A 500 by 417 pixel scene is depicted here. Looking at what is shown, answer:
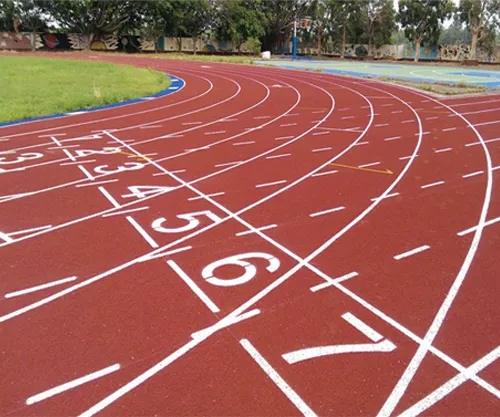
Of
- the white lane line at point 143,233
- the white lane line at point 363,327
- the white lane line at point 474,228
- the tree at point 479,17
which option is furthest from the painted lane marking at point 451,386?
the tree at point 479,17

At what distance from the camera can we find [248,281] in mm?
4336

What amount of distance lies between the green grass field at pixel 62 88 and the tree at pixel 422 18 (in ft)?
126

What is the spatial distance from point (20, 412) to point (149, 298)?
1.46m

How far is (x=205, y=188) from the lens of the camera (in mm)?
7133

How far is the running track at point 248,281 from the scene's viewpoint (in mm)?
2992

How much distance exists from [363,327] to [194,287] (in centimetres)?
169

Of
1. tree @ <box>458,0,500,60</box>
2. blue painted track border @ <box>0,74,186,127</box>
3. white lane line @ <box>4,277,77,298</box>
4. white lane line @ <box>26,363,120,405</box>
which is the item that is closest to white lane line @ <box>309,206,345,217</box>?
white lane line @ <box>4,277,77,298</box>

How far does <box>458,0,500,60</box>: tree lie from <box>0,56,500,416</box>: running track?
44207 mm

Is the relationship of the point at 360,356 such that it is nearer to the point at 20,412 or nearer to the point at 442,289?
the point at 442,289

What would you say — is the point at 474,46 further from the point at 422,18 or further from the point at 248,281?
the point at 248,281

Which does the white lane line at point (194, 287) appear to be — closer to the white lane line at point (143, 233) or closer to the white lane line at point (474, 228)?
the white lane line at point (143, 233)

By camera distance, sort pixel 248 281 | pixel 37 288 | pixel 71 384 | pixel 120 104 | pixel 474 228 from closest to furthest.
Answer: pixel 71 384 < pixel 37 288 < pixel 248 281 < pixel 474 228 < pixel 120 104

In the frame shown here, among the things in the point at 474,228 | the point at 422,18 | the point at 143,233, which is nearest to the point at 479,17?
the point at 422,18

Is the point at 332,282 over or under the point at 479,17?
under
